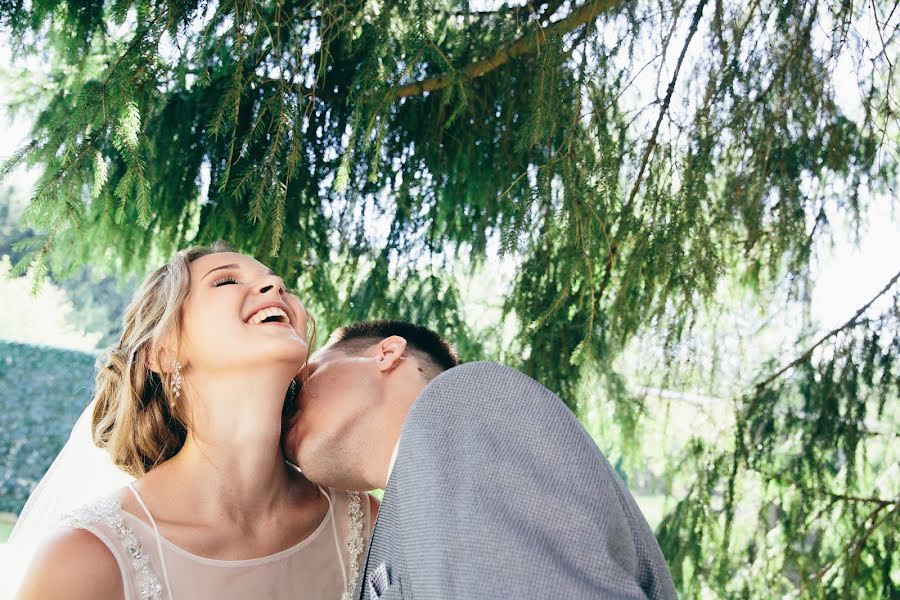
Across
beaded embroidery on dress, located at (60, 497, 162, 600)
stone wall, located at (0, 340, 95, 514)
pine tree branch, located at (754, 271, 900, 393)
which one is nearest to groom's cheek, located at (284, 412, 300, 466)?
beaded embroidery on dress, located at (60, 497, 162, 600)

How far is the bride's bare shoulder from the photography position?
179cm

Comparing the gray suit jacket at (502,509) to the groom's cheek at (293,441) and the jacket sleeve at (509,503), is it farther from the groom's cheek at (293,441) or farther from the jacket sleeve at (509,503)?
the groom's cheek at (293,441)

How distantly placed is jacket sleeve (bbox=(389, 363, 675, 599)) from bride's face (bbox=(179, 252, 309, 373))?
694 mm

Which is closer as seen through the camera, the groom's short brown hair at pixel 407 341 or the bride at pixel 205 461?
the bride at pixel 205 461

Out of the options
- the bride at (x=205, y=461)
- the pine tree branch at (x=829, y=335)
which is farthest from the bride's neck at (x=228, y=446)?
the pine tree branch at (x=829, y=335)

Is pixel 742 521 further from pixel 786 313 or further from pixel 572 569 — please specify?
pixel 572 569

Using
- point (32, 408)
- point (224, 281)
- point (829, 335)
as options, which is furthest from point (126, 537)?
point (32, 408)

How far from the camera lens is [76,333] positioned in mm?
20219

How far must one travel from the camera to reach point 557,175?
315 cm

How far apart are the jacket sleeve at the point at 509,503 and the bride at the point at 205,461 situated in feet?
2.52

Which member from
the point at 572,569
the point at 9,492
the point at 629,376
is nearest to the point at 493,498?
the point at 572,569

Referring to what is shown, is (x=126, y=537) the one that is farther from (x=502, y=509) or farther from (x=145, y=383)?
(x=502, y=509)

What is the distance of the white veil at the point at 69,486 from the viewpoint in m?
2.60

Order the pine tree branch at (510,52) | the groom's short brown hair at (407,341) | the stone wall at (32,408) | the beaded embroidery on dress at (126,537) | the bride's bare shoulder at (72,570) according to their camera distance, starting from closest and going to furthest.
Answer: the bride's bare shoulder at (72,570) → the beaded embroidery on dress at (126,537) → the groom's short brown hair at (407,341) → the pine tree branch at (510,52) → the stone wall at (32,408)
